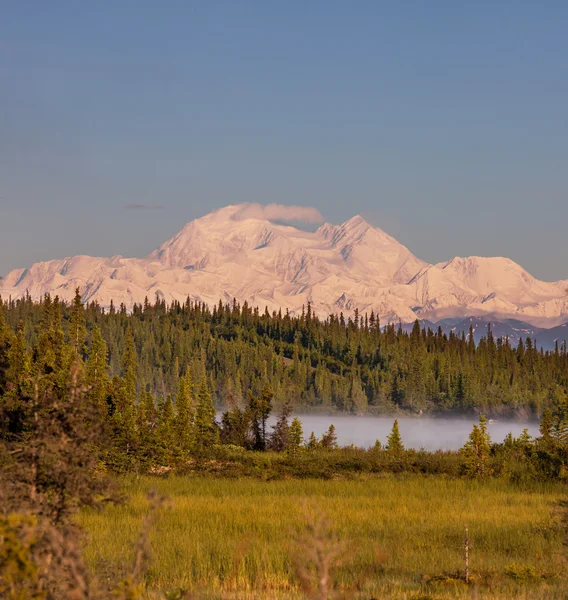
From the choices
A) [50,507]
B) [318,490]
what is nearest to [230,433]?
[318,490]

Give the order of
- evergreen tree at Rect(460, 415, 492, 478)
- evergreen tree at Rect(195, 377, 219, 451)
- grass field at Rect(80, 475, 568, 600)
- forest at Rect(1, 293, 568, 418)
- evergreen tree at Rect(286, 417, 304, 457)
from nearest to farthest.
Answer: grass field at Rect(80, 475, 568, 600) → evergreen tree at Rect(460, 415, 492, 478) → evergreen tree at Rect(286, 417, 304, 457) → evergreen tree at Rect(195, 377, 219, 451) → forest at Rect(1, 293, 568, 418)

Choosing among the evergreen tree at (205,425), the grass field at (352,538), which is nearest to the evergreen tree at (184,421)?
the evergreen tree at (205,425)

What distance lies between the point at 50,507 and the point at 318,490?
24.4 m

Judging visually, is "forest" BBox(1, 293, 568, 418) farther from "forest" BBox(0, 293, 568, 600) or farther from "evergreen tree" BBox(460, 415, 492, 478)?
"evergreen tree" BBox(460, 415, 492, 478)

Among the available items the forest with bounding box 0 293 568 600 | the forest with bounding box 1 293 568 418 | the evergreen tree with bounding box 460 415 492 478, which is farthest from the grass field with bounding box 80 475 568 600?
the forest with bounding box 1 293 568 418

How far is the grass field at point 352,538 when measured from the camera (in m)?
15.6

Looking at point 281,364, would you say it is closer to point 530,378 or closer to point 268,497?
point 530,378

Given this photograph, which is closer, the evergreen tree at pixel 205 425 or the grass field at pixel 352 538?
the grass field at pixel 352 538

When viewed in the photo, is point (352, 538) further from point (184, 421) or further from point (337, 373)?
point (337, 373)

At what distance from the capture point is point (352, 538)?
2159 cm

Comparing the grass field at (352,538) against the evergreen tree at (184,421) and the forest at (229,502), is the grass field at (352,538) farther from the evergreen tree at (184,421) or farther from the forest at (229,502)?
the evergreen tree at (184,421)

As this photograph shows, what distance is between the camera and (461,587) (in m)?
15.6

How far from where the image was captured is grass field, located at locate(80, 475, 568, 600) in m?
15.6

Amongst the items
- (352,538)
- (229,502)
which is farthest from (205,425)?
(352,538)
